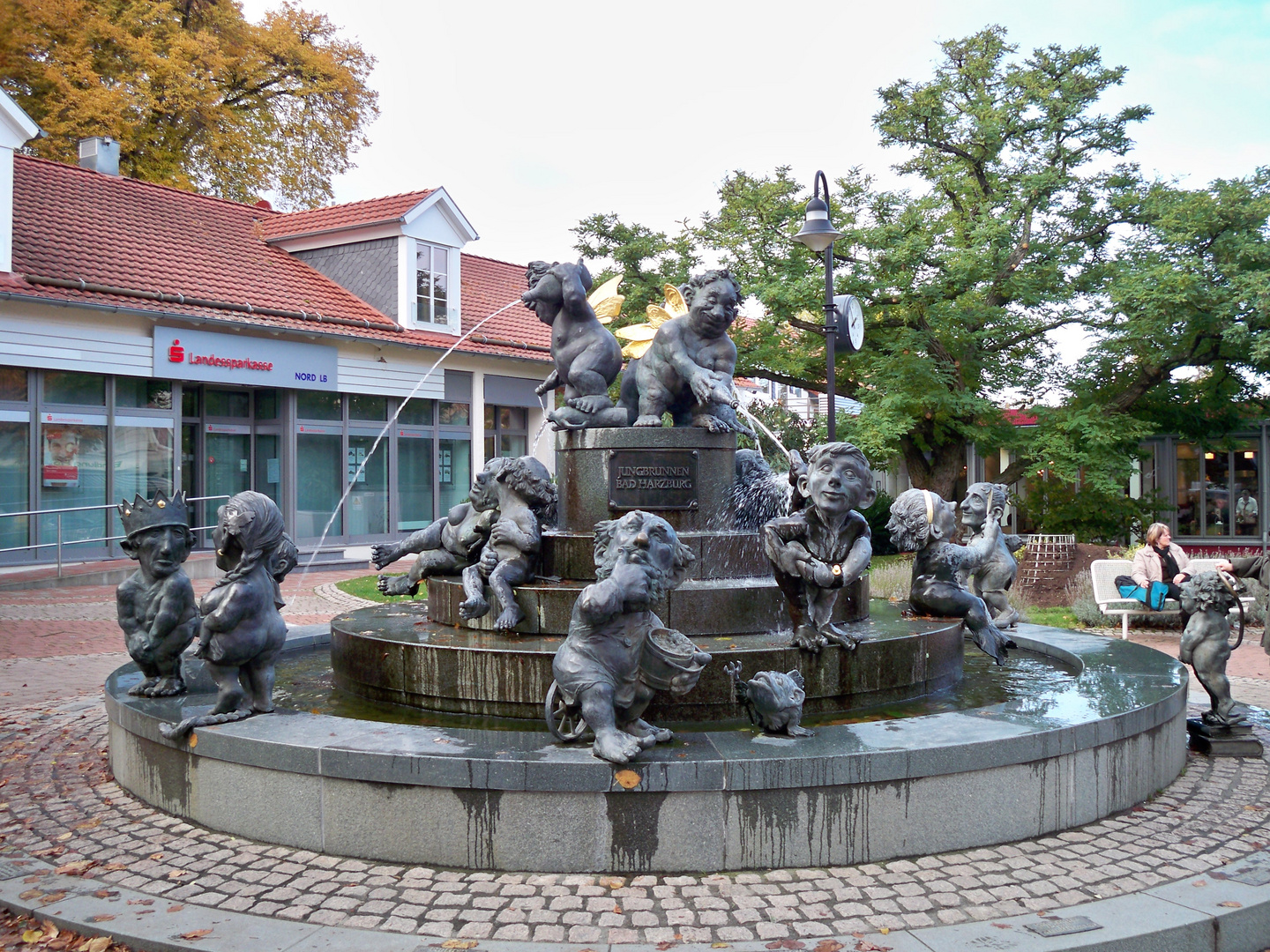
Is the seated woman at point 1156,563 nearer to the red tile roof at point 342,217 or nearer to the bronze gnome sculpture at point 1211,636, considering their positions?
the bronze gnome sculpture at point 1211,636

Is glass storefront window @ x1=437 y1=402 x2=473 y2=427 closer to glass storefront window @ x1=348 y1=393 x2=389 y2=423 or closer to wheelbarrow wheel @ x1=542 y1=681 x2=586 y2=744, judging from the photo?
glass storefront window @ x1=348 y1=393 x2=389 y2=423

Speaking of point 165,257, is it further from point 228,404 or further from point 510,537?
point 510,537

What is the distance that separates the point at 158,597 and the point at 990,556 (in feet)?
19.9

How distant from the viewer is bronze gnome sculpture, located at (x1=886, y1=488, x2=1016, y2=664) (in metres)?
7.35

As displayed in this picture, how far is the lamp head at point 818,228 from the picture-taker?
12805 millimetres

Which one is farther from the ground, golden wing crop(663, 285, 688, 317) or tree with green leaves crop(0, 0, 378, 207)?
tree with green leaves crop(0, 0, 378, 207)

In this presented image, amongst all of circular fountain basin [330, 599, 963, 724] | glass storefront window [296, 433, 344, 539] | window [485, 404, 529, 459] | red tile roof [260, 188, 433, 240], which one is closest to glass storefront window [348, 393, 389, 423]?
glass storefront window [296, 433, 344, 539]

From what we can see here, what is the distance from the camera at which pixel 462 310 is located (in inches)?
1053

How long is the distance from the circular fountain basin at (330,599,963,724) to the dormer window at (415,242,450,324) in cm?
1878

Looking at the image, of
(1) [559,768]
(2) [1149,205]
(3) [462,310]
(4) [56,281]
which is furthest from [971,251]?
(1) [559,768]

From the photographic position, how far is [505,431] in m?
27.5

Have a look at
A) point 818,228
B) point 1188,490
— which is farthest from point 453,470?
point 1188,490

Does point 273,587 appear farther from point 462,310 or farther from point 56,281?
point 462,310

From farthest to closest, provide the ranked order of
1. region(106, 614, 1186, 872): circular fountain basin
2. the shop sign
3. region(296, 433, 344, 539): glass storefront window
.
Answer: region(296, 433, 344, 539): glass storefront window → the shop sign → region(106, 614, 1186, 872): circular fountain basin
